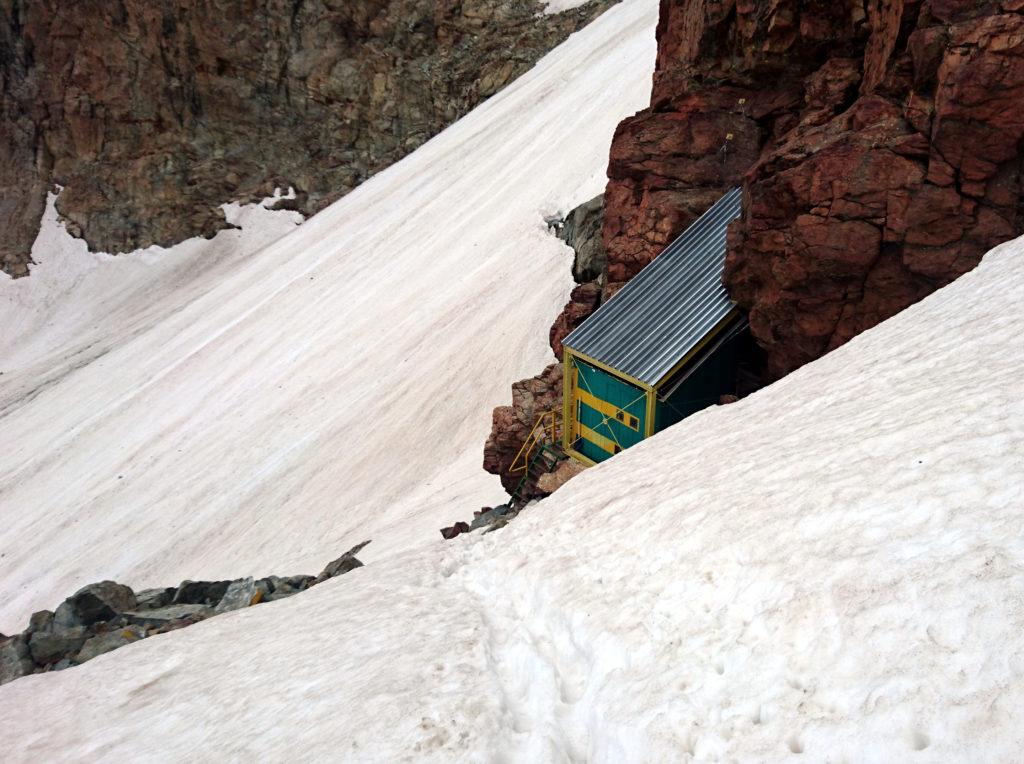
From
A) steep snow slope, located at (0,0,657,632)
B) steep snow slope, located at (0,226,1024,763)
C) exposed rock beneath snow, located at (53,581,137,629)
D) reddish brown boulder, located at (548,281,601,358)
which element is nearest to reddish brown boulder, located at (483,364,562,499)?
steep snow slope, located at (0,0,657,632)

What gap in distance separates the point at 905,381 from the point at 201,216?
1851 inches

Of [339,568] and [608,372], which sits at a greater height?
[608,372]

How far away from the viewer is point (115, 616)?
36.5ft

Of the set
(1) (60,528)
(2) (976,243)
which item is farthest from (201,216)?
(2) (976,243)

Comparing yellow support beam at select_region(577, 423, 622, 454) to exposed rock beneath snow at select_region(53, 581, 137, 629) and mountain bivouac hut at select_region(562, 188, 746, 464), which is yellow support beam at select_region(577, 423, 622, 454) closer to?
mountain bivouac hut at select_region(562, 188, 746, 464)

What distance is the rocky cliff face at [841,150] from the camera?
8703mm

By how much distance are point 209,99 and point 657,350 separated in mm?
46457

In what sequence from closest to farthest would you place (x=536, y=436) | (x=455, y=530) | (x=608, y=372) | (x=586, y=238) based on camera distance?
1. (x=455, y=530)
2. (x=608, y=372)
3. (x=536, y=436)
4. (x=586, y=238)

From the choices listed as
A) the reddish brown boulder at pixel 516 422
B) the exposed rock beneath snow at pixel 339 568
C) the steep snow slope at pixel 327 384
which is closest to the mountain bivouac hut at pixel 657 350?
the reddish brown boulder at pixel 516 422

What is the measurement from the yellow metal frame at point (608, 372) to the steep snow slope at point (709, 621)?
290 cm

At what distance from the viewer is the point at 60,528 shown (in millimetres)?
19656

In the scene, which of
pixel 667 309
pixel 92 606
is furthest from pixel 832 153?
pixel 92 606

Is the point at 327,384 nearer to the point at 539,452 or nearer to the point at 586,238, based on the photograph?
the point at 586,238

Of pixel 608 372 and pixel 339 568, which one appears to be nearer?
pixel 339 568
